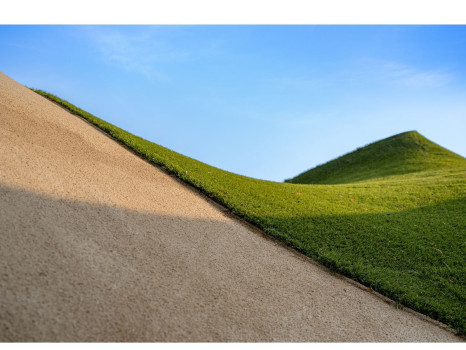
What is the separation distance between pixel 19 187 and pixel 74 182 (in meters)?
1.05

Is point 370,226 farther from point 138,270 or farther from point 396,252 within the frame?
point 138,270

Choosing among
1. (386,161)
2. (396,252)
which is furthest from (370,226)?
(386,161)

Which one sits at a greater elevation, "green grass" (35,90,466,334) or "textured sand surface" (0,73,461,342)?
"green grass" (35,90,466,334)

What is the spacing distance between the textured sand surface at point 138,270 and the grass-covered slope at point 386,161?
15581 mm

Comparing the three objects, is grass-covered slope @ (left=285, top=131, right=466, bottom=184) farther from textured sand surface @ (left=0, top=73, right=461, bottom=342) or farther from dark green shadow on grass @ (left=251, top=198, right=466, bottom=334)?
textured sand surface @ (left=0, top=73, right=461, bottom=342)

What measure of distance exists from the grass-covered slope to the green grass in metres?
7.18

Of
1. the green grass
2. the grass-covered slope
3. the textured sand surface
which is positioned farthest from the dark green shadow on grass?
the grass-covered slope

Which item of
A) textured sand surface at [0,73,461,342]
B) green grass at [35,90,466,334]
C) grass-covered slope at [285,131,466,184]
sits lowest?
textured sand surface at [0,73,461,342]

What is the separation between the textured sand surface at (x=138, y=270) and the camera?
4574 mm

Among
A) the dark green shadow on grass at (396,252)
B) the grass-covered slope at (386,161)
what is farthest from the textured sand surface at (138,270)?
the grass-covered slope at (386,161)

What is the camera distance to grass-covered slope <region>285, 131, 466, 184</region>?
847 inches

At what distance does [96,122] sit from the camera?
1148 cm

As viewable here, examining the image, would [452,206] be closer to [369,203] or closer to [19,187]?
[369,203]

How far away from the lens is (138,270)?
5566 millimetres
